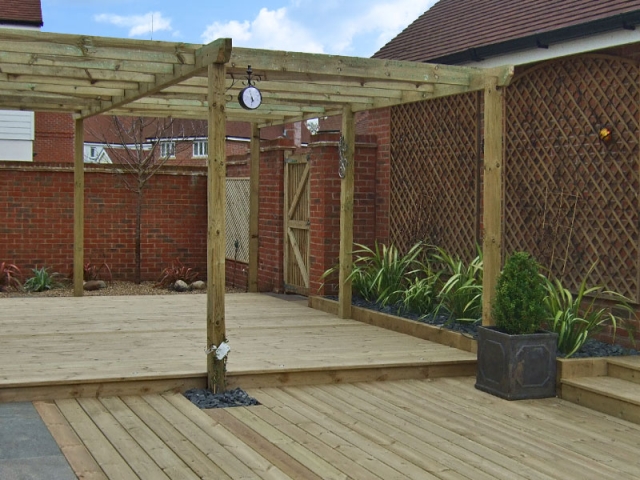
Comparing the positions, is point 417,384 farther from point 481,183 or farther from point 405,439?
point 481,183

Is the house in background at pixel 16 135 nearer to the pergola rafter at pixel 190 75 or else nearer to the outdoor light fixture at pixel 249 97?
the pergola rafter at pixel 190 75

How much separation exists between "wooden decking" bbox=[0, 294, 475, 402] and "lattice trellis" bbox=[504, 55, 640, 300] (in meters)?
1.33

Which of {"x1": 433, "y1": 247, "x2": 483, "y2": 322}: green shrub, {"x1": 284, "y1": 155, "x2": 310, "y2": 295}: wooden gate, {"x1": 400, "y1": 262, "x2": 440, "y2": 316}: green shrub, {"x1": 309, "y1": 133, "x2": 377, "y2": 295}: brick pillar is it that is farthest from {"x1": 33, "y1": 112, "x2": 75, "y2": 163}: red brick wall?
{"x1": 433, "y1": 247, "x2": 483, "y2": 322}: green shrub

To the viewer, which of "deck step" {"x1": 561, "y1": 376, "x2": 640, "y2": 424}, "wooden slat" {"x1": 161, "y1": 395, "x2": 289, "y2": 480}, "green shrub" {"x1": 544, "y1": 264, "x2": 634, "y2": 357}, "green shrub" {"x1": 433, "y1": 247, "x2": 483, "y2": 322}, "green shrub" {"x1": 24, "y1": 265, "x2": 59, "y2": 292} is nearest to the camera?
"wooden slat" {"x1": 161, "y1": 395, "x2": 289, "y2": 480}

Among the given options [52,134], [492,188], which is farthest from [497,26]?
[52,134]

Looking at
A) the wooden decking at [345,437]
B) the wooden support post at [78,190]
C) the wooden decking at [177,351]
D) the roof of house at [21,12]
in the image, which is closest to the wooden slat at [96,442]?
the wooden decking at [345,437]

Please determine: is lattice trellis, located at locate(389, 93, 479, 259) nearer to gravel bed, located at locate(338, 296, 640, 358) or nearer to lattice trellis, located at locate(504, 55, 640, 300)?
lattice trellis, located at locate(504, 55, 640, 300)

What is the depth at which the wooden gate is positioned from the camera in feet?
37.8

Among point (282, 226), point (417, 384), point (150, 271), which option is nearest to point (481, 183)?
point (417, 384)

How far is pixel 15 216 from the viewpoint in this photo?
13.1m

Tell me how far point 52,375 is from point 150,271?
299 inches

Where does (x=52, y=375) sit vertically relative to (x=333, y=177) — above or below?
below

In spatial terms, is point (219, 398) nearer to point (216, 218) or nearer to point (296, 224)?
point (216, 218)

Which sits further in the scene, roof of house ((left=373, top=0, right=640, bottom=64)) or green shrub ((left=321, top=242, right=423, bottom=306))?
green shrub ((left=321, top=242, right=423, bottom=306))
